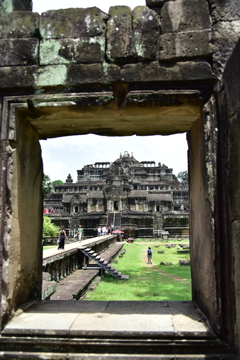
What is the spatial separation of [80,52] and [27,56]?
505mm

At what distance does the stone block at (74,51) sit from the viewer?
2863 mm

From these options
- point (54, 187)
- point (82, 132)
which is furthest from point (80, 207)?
point (82, 132)

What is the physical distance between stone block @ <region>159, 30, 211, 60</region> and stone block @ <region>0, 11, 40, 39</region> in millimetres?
1193

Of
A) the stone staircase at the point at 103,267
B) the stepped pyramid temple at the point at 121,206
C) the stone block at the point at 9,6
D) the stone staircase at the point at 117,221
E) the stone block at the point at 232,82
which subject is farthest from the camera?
the stepped pyramid temple at the point at 121,206

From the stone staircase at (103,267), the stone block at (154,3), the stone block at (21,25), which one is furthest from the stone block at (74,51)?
the stone staircase at (103,267)

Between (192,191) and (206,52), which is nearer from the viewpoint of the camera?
(206,52)

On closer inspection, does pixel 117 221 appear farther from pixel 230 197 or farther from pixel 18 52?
pixel 230 197

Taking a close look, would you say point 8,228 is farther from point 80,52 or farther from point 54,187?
point 54,187

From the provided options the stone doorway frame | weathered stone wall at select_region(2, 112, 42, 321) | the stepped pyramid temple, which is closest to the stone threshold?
the stone doorway frame

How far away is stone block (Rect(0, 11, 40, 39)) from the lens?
295cm

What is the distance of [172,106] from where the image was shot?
9.43 ft

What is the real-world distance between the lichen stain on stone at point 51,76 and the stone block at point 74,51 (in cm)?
6

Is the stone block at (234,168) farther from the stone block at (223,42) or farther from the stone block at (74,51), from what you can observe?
the stone block at (74,51)

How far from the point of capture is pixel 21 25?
2.96 meters
